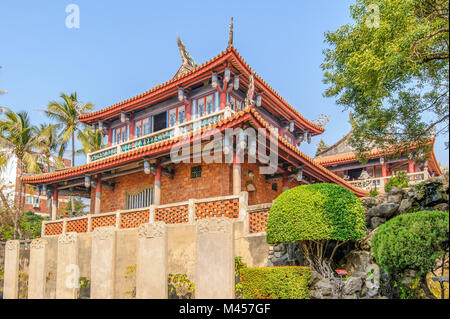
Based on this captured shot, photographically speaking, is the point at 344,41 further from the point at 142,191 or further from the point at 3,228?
the point at 3,228

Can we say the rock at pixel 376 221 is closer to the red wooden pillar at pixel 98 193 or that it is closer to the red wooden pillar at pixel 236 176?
the red wooden pillar at pixel 236 176

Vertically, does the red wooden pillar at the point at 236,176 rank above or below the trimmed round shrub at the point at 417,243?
above

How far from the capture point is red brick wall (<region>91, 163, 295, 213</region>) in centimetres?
1323

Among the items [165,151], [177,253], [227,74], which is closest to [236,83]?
[227,74]

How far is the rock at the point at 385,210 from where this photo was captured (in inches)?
354

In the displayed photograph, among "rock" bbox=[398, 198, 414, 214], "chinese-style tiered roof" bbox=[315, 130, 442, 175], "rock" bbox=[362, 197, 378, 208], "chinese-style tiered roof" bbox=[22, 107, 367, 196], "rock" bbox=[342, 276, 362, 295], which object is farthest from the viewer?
"chinese-style tiered roof" bbox=[315, 130, 442, 175]

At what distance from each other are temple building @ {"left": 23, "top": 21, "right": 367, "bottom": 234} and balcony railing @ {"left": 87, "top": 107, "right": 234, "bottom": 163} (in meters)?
0.03

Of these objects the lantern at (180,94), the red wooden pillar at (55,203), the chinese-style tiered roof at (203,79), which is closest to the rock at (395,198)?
the chinese-style tiered roof at (203,79)

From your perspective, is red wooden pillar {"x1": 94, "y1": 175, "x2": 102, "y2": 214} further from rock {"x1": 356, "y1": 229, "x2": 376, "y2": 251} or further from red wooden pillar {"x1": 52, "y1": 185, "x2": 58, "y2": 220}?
rock {"x1": 356, "y1": 229, "x2": 376, "y2": 251}

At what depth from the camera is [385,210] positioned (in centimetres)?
902

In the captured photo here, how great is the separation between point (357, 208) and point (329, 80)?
5223 mm

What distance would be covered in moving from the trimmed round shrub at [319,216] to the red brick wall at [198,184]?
16.2 feet

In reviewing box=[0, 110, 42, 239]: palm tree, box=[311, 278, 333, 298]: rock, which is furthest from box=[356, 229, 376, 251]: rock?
box=[0, 110, 42, 239]: palm tree
